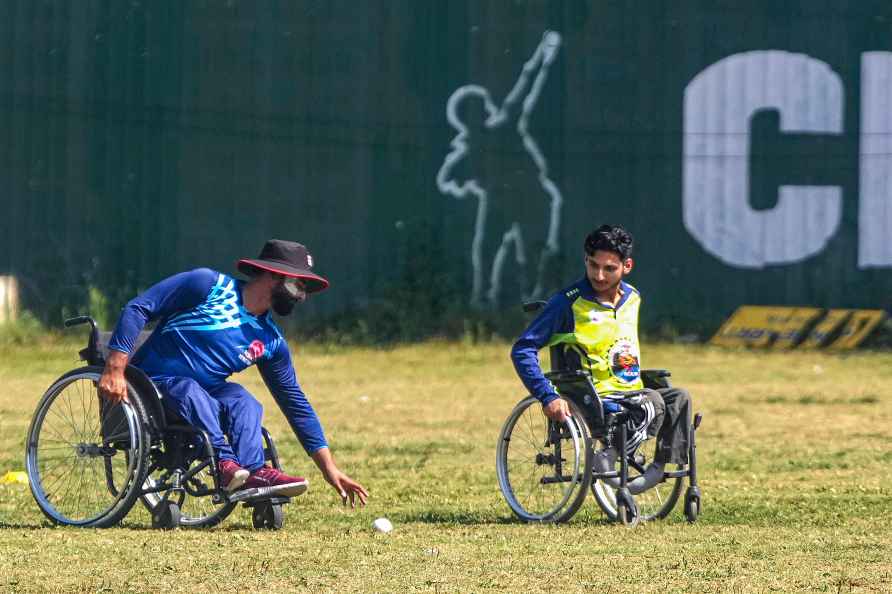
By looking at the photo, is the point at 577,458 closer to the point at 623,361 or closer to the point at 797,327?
the point at 623,361

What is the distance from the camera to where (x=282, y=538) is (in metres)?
7.85

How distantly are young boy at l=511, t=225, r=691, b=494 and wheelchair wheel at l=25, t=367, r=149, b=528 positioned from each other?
6.34 ft

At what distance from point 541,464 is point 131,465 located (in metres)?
2.04

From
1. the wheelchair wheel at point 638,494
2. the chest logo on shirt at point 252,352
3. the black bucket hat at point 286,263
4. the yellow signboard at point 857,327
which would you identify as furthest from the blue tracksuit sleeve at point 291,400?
the yellow signboard at point 857,327

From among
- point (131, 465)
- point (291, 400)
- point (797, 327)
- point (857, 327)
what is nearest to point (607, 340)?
point (291, 400)

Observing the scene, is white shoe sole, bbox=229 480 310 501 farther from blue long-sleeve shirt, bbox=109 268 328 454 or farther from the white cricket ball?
blue long-sleeve shirt, bbox=109 268 328 454

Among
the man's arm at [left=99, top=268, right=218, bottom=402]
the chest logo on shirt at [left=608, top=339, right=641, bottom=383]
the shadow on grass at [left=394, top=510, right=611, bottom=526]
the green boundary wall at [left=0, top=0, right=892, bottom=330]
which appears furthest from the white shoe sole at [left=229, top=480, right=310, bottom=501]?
the green boundary wall at [left=0, top=0, right=892, bottom=330]

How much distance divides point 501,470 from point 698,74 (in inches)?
572

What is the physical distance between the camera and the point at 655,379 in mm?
8961

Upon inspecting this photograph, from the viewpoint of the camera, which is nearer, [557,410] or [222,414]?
[222,414]

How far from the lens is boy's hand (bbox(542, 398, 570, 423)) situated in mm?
8398

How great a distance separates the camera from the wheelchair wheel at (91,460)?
797cm

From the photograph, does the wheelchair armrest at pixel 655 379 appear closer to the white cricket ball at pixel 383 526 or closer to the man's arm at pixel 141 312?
the white cricket ball at pixel 383 526

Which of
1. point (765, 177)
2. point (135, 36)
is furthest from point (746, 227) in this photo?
point (135, 36)
